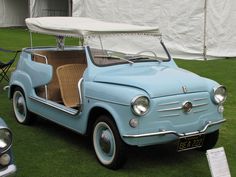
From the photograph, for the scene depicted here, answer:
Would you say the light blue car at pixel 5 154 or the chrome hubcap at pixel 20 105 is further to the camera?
the chrome hubcap at pixel 20 105

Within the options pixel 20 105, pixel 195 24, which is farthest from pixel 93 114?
pixel 195 24

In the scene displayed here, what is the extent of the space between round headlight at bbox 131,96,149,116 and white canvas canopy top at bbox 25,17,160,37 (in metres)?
1.23

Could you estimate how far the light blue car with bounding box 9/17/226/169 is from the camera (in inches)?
176

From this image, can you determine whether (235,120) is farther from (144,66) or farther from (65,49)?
(65,49)

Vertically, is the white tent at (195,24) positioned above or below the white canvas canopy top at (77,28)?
below

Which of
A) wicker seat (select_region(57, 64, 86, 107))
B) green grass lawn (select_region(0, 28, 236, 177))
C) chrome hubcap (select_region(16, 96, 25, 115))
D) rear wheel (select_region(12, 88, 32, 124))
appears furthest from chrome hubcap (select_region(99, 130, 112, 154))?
chrome hubcap (select_region(16, 96, 25, 115))

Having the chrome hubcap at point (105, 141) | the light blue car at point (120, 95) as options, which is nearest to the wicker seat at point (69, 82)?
the light blue car at point (120, 95)

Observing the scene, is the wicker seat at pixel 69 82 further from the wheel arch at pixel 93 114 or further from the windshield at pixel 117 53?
the wheel arch at pixel 93 114

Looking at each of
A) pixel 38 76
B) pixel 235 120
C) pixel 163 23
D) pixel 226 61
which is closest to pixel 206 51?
pixel 226 61

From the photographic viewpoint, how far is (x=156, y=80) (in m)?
4.71

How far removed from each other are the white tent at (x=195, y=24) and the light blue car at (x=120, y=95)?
7295mm

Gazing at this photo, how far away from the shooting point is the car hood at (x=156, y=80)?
4574 millimetres

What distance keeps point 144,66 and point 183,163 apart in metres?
1.22

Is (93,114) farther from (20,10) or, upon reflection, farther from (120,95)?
(20,10)
